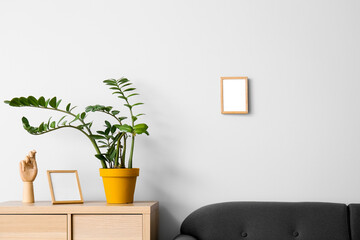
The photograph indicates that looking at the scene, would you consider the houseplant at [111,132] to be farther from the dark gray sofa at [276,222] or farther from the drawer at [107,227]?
the dark gray sofa at [276,222]

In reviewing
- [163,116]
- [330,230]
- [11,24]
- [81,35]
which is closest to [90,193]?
[163,116]

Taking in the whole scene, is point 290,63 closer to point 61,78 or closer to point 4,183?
point 61,78

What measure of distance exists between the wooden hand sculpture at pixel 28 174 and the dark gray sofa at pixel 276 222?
0.91 meters

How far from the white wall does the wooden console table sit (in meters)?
0.43

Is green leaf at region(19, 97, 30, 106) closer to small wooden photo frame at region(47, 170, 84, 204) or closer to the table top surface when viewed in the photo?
small wooden photo frame at region(47, 170, 84, 204)

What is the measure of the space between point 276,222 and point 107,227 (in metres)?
0.94

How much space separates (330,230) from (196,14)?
1.54m

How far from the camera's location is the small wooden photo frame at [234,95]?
9.35 ft

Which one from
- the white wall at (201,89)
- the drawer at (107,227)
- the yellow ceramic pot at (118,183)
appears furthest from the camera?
the white wall at (201,89)

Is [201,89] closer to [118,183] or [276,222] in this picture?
[118,183]

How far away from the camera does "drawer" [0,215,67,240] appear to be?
2.45 meters

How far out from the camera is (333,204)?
102 inches

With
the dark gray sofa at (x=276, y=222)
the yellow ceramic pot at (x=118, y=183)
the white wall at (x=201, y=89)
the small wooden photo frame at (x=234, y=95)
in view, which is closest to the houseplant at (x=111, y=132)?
the yellow ceramic pot at (x=118, y=183)

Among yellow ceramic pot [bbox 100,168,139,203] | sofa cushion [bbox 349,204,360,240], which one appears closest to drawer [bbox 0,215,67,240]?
yellow ceramic pot [bbox 100,168,139,203]
